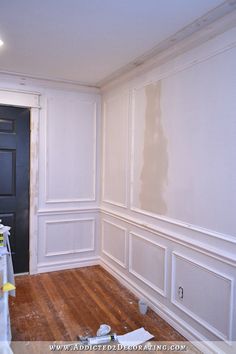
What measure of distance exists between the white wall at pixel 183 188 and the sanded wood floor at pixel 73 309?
18cm

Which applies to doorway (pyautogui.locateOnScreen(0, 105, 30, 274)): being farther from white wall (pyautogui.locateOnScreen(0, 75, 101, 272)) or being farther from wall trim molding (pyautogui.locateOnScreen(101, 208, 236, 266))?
wall trim molding (pyautogui.locateOnScreen(101, 208, 236, 266))

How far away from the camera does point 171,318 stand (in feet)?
8.25

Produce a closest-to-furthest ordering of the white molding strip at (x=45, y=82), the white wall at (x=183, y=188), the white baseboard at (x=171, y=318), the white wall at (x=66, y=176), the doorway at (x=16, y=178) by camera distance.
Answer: the white wall at (x=183, y=188) → the white baseboard at (x=171, y=318) → the white molding strip at (x=45, y=82) → the doorway at (x=16, y=178) → the white wall at (x=66, y=176)

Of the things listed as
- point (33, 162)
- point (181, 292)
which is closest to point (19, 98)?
point (33, 162)

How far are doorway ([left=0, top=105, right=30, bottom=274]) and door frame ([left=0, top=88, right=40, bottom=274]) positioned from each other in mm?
53

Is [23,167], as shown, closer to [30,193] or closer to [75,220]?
[30,193]

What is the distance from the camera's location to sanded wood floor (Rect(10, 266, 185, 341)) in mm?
2400

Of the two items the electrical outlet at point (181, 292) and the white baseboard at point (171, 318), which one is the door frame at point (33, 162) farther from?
the electrical outlet at point (181, 292)

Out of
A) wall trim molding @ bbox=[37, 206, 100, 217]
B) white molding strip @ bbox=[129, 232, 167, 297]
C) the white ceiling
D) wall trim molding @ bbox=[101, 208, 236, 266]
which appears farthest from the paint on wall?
wall trim molding @ bbox=[37, 206, 100, 217]

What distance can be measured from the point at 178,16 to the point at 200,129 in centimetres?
82

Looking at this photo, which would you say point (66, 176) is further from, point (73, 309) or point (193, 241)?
point (193, 241)

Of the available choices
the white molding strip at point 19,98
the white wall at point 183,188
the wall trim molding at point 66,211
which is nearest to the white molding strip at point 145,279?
the white wall at point 183,188

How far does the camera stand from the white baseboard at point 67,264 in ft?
12.1

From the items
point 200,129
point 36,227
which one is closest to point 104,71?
point 200,129
